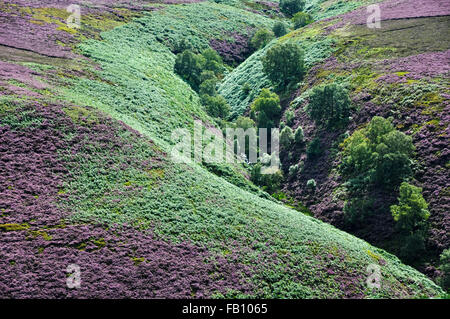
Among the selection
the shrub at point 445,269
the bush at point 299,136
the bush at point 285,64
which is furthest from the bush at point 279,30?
the shrub at point 445,269

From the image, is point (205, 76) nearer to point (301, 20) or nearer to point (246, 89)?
point (246, 89)

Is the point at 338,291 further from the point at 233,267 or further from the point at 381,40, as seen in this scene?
the point at 381,40

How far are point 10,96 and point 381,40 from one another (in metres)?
58.9

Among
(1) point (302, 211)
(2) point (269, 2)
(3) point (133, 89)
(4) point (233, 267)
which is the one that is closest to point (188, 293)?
(4) point (233, 267)

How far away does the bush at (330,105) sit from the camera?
48.3 metres

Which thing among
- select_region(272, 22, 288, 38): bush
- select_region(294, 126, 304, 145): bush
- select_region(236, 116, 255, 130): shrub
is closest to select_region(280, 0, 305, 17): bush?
select_region(272, 22, 288, 38): bush

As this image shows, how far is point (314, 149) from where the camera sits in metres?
47.0

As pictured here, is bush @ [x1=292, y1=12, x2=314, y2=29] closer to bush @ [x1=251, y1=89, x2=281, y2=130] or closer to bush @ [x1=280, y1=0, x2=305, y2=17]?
bush @ [x1=280, y1=0, x2=305, y2=17]

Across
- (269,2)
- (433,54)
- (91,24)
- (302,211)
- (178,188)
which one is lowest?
(302,211)

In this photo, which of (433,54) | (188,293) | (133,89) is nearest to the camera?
(188,293)

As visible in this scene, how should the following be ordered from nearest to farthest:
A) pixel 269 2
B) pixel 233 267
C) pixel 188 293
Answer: pixel 188 293
pixel 233 267
pixel 269 2

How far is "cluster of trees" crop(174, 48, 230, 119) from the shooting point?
5994 cm

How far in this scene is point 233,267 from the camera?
970 inches

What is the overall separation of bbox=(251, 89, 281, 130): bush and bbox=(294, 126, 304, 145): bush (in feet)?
19.6
